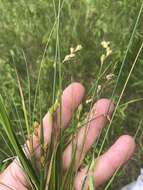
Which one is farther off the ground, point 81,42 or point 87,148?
point 81,42

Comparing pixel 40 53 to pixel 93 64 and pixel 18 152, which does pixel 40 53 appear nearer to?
pixel 93 64

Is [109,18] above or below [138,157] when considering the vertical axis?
above

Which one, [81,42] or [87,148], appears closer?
[87,148]

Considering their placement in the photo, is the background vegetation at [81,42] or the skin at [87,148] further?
the background vegetation at [81,42]

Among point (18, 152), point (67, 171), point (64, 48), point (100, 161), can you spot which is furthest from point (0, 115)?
point (64, 48)

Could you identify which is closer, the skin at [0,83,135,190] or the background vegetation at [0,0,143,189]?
the skin at [0,83,135,190]
